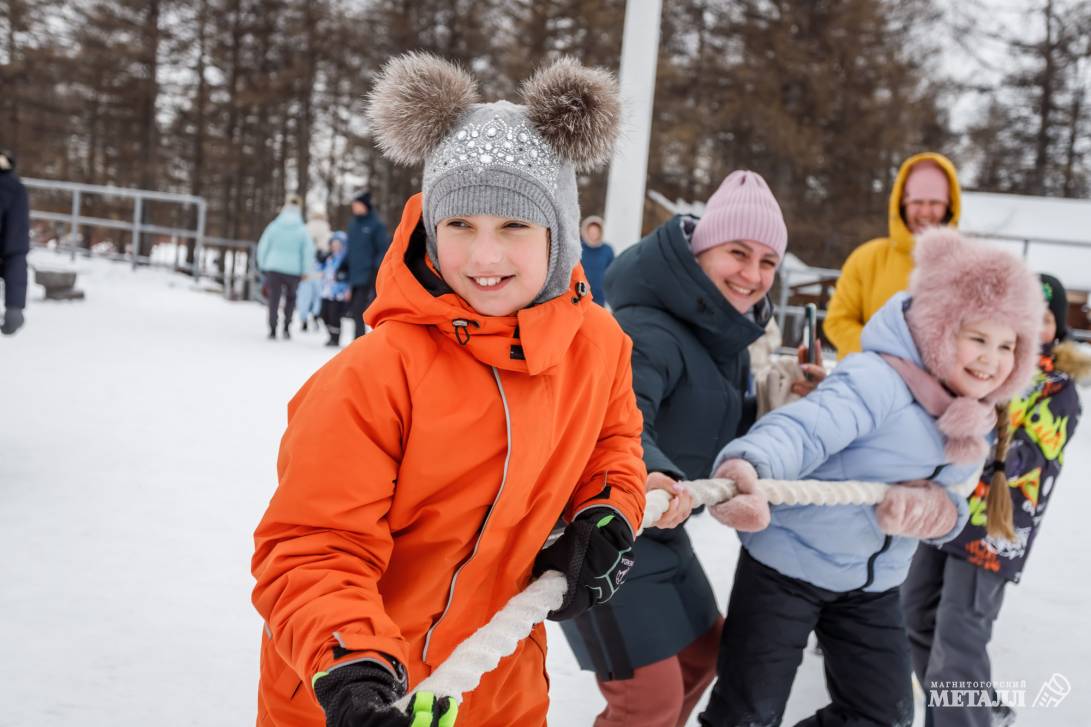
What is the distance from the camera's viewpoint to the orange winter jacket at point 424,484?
1200 mm

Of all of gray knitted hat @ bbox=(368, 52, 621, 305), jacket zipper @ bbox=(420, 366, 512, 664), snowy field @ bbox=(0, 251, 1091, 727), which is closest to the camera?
jacket zipper @ bbox=(420, 366, 512, 664)

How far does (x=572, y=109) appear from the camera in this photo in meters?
1.56

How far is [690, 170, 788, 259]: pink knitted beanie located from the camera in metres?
2.36

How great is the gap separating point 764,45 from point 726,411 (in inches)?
817

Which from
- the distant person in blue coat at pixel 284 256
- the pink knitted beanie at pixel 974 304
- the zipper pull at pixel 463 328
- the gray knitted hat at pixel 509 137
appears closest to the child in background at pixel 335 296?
the distant person in blue coat at pixel 284 256

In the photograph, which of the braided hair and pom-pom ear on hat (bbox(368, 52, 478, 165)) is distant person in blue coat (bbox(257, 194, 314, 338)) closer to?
the braided hair

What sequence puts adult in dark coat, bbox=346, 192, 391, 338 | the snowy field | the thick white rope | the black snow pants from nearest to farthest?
1. the thick white rope
2. the black snow pants
3. the snowy field
4. adult in dark coat, bbox=346, 192, 391, 338

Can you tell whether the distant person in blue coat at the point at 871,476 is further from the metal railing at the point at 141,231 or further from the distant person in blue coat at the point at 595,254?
the metal railing at the point at 141,231

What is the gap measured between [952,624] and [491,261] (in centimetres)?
224

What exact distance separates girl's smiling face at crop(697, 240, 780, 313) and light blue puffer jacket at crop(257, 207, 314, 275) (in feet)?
28.0

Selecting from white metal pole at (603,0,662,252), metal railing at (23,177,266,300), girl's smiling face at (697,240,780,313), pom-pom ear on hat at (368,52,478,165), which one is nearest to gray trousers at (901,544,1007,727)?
girl's smiling face at (697,240,780,313)

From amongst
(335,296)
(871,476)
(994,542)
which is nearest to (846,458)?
(871,476)

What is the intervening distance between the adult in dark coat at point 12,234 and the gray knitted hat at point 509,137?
12.2 ft

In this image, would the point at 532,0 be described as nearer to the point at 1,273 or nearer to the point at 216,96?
the point at 216,96
